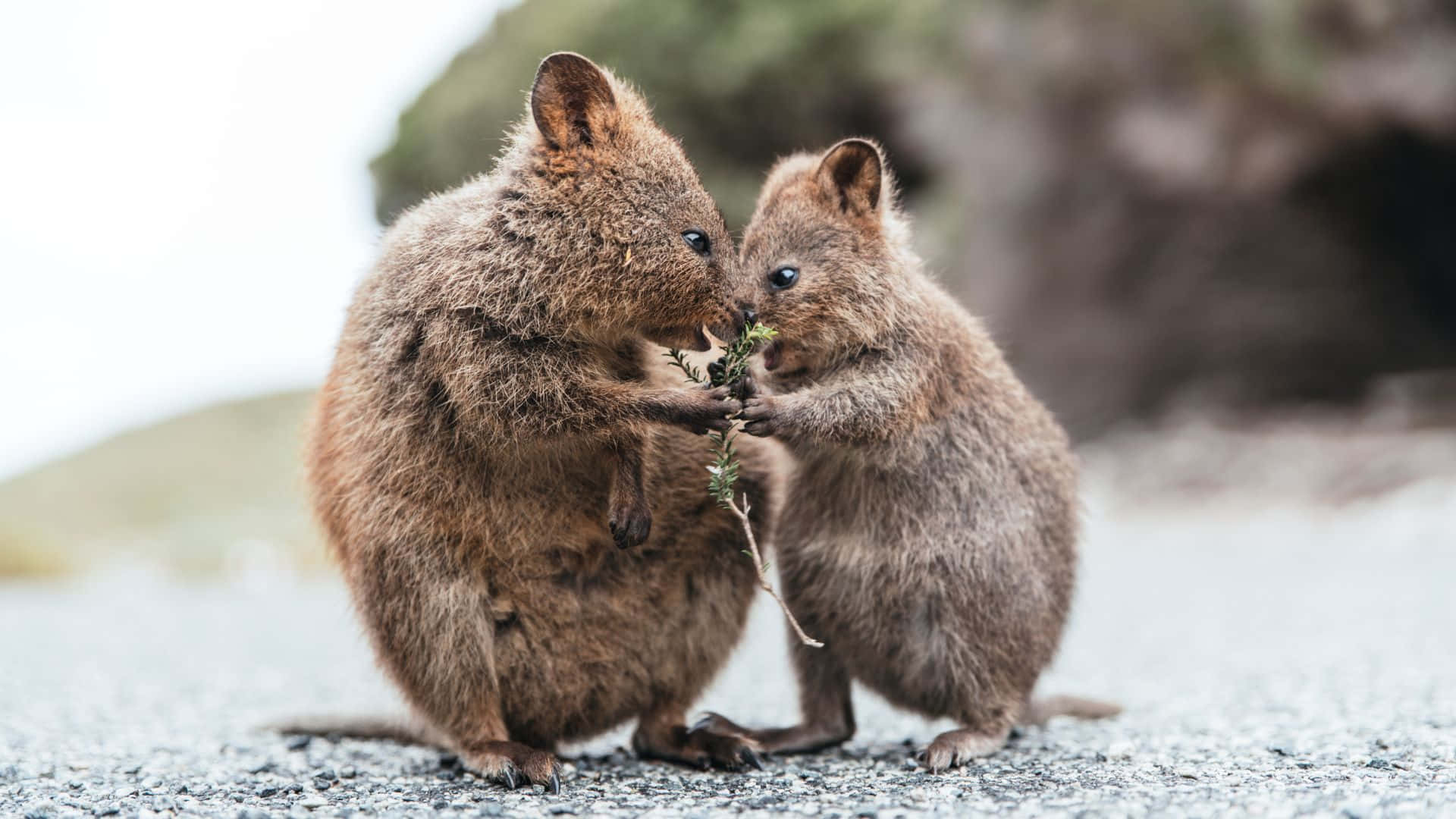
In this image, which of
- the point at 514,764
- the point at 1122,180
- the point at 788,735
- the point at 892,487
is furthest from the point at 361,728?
the point at 1122,180

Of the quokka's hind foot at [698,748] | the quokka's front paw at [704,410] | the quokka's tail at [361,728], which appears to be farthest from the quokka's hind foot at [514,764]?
the quokka's front paw at [704,410]

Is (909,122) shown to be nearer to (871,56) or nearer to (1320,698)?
(871,56)

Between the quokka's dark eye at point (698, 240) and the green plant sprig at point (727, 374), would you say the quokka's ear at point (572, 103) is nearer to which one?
the quokka's dark eye at point (698, 240)

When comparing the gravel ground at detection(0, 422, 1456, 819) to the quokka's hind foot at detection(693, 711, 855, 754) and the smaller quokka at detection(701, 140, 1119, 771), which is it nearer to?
the quokka's hind foot at detection(693, 711, 855, 754)

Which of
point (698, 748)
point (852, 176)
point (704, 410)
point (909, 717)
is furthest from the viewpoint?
point (909, 717)

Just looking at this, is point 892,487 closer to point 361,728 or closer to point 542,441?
point 542,441

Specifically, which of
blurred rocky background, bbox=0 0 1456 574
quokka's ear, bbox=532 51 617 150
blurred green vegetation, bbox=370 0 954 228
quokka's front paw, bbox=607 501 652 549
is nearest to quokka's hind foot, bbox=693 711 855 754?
quokka's front paw, bbox=607 501 652 549
